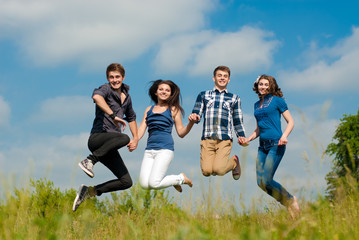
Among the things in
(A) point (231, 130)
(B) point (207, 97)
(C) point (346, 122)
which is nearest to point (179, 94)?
(B) point (207, 97)

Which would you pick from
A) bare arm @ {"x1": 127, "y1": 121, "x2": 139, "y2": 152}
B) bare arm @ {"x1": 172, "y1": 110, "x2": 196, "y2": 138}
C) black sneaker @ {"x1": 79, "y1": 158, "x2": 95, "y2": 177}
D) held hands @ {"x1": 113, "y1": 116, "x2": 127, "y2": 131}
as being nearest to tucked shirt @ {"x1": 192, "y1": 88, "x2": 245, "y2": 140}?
bare arm @ {"x1": 172, "y1": 110, "x2": 196, "y2": 138}

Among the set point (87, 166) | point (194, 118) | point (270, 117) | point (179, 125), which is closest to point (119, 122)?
Result: point (87, 166)

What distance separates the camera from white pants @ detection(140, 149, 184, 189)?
22.7ft

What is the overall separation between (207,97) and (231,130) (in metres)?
0.79

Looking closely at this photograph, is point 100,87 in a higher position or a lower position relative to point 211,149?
higher

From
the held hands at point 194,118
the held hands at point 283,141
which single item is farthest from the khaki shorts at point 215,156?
the held hands at point 283,141

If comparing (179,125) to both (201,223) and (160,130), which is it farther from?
(201,223)

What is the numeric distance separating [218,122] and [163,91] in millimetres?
1209

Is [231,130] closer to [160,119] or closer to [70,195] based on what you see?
[160,119]

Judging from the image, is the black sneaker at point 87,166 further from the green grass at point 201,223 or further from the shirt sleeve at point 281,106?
the shirt sleeve at point 281,106

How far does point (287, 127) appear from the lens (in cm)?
680

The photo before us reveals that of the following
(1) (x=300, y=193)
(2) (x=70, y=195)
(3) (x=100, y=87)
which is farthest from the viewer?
(2) (x=70, y=195)

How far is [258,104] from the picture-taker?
7.24 m

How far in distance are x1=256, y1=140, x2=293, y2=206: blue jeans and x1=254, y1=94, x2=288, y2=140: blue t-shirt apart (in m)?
0.13
